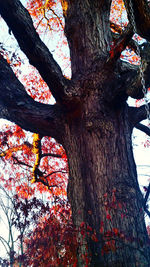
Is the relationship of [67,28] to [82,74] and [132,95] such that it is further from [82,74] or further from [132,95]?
[132,95]

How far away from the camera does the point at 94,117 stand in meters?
3.80

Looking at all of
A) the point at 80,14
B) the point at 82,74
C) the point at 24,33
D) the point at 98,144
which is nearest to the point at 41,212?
the point at 98,144

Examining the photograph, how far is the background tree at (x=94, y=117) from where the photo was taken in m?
3.03

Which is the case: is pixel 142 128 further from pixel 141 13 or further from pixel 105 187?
pixel 141 13

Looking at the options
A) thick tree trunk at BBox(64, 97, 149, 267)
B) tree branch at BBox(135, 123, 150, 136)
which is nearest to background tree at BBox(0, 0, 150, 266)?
thick tree trunk at BBox(64, 97, 149, 267)

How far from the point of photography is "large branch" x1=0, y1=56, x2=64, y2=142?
417 centimetres

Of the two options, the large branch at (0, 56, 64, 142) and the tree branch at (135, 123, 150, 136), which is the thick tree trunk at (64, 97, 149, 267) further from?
the tree branch at (135, 123, 150, 136)

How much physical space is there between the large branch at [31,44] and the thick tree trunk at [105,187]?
0.62 m

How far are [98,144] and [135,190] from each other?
924 mm

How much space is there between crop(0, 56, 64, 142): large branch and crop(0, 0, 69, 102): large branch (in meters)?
0.45

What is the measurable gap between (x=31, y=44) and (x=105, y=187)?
2670 mm

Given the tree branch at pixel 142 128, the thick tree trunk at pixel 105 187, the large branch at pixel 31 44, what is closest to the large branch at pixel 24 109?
the thick tree trunk at pixel 105 187

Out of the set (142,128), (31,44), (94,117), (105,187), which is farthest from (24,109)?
(142,128)

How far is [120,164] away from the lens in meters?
3.46
